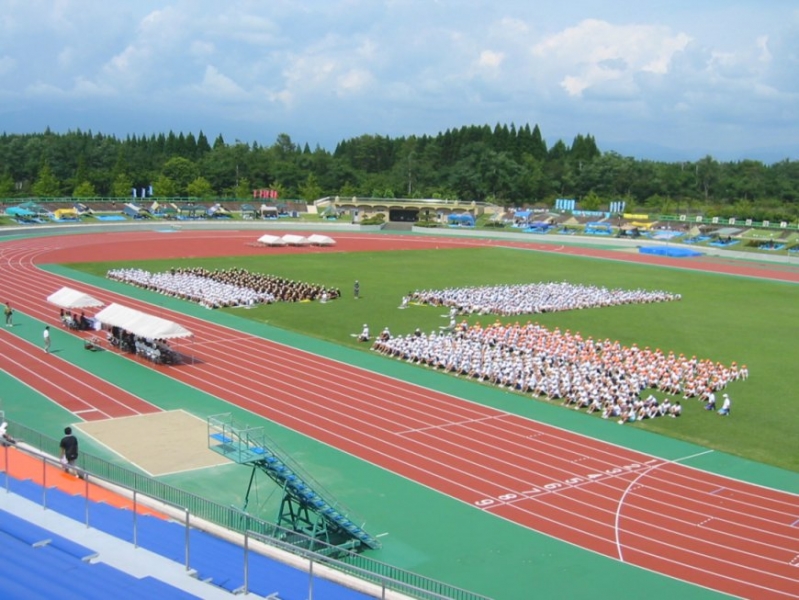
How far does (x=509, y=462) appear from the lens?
20109mm

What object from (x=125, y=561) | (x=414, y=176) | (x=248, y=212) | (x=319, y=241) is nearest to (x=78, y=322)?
(x=125, y=561)

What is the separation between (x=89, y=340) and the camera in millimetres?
31219

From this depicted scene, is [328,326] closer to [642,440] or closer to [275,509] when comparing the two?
[642,440]

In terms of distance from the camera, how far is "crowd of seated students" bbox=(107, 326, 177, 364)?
28719mm

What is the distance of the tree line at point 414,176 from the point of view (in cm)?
11025

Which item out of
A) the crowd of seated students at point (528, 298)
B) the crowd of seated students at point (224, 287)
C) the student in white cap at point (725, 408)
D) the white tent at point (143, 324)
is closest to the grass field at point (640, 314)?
the student in white cap at point (725, 408)

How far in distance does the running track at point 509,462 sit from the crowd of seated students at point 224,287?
8.48 m

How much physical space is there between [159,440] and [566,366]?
13425mm

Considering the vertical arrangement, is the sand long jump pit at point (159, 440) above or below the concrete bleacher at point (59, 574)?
below

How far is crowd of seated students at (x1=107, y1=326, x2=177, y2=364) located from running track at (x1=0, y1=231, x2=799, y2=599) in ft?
2.87

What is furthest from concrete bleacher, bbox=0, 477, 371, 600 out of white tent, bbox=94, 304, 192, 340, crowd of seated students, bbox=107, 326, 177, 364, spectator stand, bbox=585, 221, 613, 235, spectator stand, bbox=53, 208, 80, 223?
spectator stand, bbox=585, 221, 613, 235

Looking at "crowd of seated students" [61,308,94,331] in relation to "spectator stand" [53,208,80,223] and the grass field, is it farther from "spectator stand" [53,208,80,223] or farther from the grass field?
"spectator stand" [53,208,80,223]

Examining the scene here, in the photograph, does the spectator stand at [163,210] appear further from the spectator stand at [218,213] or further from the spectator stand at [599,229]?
the spectator stand at [599,229]

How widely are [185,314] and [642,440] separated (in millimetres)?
22315
